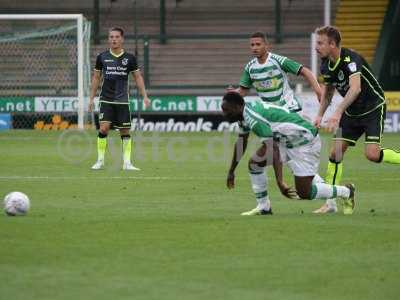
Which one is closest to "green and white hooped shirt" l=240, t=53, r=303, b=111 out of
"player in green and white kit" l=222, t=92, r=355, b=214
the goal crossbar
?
"player in green and white kit" l=222, t=92, r=355, b=214

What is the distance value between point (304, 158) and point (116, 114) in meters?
8.50

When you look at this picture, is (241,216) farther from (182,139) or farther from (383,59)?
(383,59)

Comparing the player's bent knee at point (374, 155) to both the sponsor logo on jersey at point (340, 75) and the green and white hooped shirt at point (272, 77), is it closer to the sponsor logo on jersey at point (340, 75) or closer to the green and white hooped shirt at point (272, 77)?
the sponsor logo on jersey at point (340, 75)

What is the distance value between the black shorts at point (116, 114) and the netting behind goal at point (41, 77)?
1043cm

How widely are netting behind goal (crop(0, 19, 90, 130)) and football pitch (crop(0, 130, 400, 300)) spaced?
Result: 43.7ft

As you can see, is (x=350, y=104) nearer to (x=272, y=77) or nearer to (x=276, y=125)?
(x=276, y=125)

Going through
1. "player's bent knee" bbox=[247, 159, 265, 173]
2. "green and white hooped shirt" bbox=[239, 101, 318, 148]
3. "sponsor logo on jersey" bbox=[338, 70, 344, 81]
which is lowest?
→ "player's bent knee" bbox=[247, 159, 265, 173]

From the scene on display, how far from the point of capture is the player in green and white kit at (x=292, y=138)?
35.7 feet

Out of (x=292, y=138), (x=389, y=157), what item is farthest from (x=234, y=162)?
(x=389, y=157)

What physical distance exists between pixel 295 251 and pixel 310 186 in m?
2.04

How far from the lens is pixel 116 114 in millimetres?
19266

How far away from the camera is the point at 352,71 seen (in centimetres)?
1206

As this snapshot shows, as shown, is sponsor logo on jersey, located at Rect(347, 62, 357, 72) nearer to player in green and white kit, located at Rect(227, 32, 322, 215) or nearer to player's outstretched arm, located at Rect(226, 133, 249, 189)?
player's outstretched arm, located at Rect(226, 133, 249, 189)

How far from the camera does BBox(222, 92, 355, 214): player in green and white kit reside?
35.7ft
